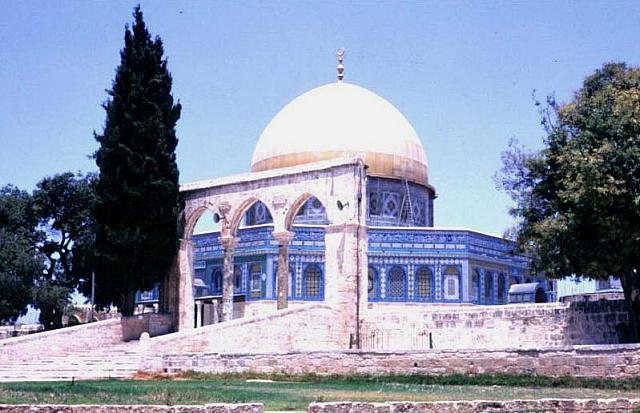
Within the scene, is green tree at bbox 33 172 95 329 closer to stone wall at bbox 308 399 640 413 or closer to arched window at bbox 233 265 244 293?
arched window at bbox 233 265 244 293

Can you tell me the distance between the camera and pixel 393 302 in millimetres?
35531

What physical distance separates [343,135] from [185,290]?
11.8 meters

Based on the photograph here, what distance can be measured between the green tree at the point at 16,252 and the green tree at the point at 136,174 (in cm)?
302

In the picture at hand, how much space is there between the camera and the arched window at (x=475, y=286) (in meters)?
36.6

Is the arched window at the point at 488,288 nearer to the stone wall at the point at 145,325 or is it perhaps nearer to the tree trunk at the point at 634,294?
the stone wall at the point at 145,325

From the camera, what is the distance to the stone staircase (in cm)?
1925

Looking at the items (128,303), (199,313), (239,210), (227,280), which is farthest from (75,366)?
(199,313)

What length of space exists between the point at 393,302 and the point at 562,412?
2609 cm

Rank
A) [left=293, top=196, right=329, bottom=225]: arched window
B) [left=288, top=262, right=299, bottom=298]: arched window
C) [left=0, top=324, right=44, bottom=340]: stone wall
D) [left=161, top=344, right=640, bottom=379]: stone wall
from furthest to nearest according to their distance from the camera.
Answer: [left=293, top=196, right=329, bottom=225]: arched window → [left=288, top=262, right=299, bottom=298]: arched window → [left=0, top=324, right=44, bottom=340]: stone wall → [left=161, top=344, right=640, bottom=379]: stone wall

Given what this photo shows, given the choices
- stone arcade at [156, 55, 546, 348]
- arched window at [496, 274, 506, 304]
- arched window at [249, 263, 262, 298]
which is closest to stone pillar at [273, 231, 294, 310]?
stone arcade at [156, 55, 546, 348]

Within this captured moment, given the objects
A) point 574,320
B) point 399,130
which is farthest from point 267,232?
point 574,320

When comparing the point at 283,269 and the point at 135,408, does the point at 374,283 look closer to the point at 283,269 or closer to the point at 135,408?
the point at 283,269

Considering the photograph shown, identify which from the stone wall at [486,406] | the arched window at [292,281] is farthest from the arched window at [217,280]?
the stone wall at [486,406]

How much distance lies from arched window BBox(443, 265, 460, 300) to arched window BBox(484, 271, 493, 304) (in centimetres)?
195
